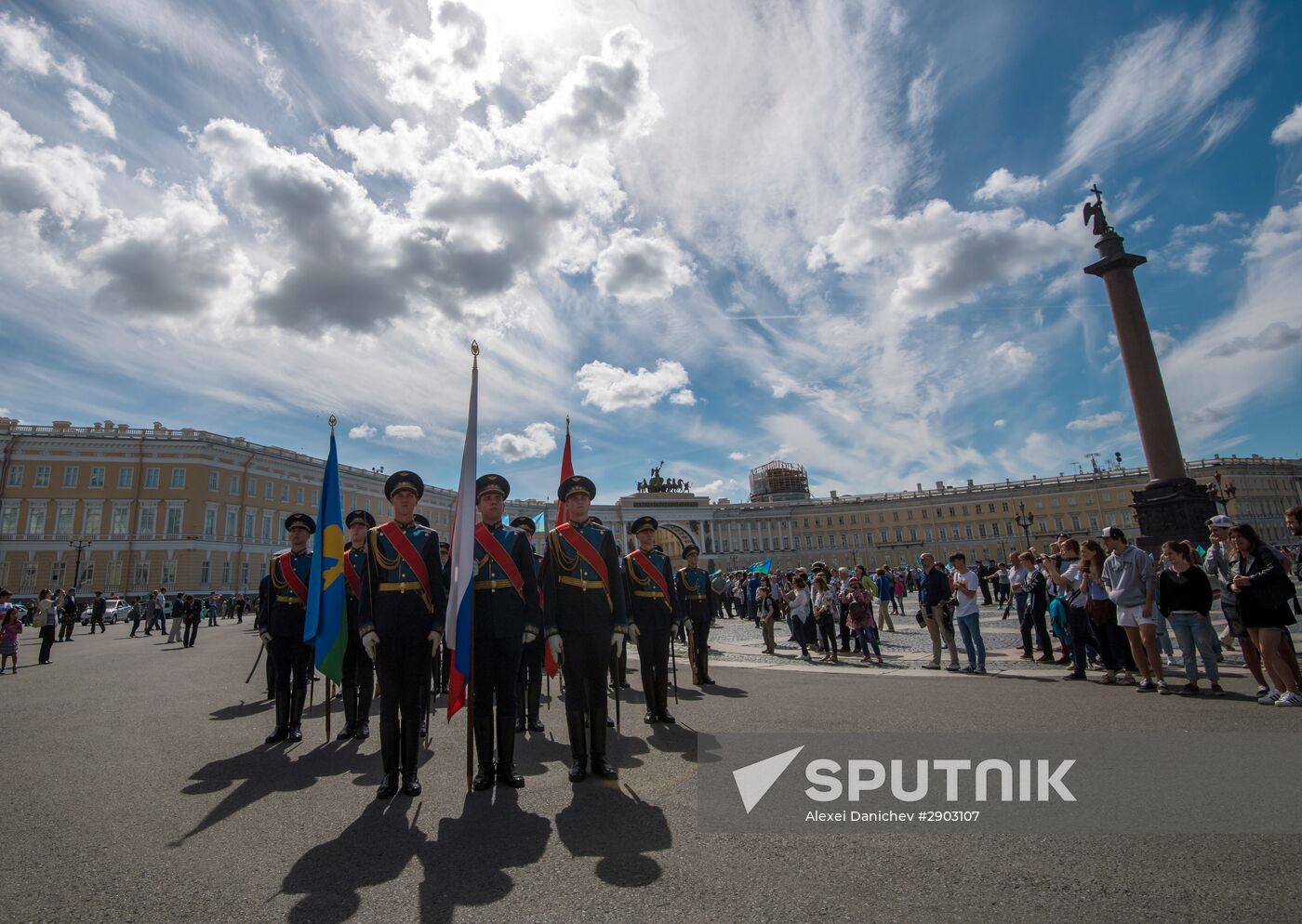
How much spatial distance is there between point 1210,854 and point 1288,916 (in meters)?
0.68

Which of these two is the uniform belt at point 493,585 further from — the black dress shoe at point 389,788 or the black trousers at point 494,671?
the black dress shoe at point 389,788

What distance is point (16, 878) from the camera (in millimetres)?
3561

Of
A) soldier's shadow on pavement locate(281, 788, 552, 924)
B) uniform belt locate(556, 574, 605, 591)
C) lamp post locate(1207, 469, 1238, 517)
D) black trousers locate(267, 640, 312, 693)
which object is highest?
lamp post locate(1207, 469, 1238, 517)

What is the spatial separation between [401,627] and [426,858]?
194cm

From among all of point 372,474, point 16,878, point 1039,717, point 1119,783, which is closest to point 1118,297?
point 1039,717

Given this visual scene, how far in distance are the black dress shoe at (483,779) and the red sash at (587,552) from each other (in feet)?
5.75

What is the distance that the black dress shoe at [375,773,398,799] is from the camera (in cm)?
496

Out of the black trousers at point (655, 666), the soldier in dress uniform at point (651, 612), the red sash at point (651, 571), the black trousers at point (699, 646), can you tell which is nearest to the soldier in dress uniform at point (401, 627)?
the soldier in dress uniform at point (651, 612)

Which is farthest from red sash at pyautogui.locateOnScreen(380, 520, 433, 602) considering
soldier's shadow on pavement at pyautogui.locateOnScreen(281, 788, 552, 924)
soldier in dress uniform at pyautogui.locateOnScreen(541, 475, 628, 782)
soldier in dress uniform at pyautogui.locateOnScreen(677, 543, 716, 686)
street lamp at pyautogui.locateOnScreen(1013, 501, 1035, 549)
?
street lamp at pyautogui.locateOnScreen(1013, 501, 1035, 549)

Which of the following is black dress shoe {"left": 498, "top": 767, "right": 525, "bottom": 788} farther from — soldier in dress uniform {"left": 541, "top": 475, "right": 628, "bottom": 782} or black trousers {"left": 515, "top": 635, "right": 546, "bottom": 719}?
black trousers {"left": 515, "top": 635, "right": 546, "bottom": 719}

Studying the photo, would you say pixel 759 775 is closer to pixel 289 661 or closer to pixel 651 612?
pixel 651 612

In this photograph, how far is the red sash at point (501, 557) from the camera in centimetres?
575

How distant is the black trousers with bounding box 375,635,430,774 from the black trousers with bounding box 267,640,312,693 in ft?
8.71

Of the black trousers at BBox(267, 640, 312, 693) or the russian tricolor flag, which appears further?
the black trousers at BBox(267, 640, 312, 693)
